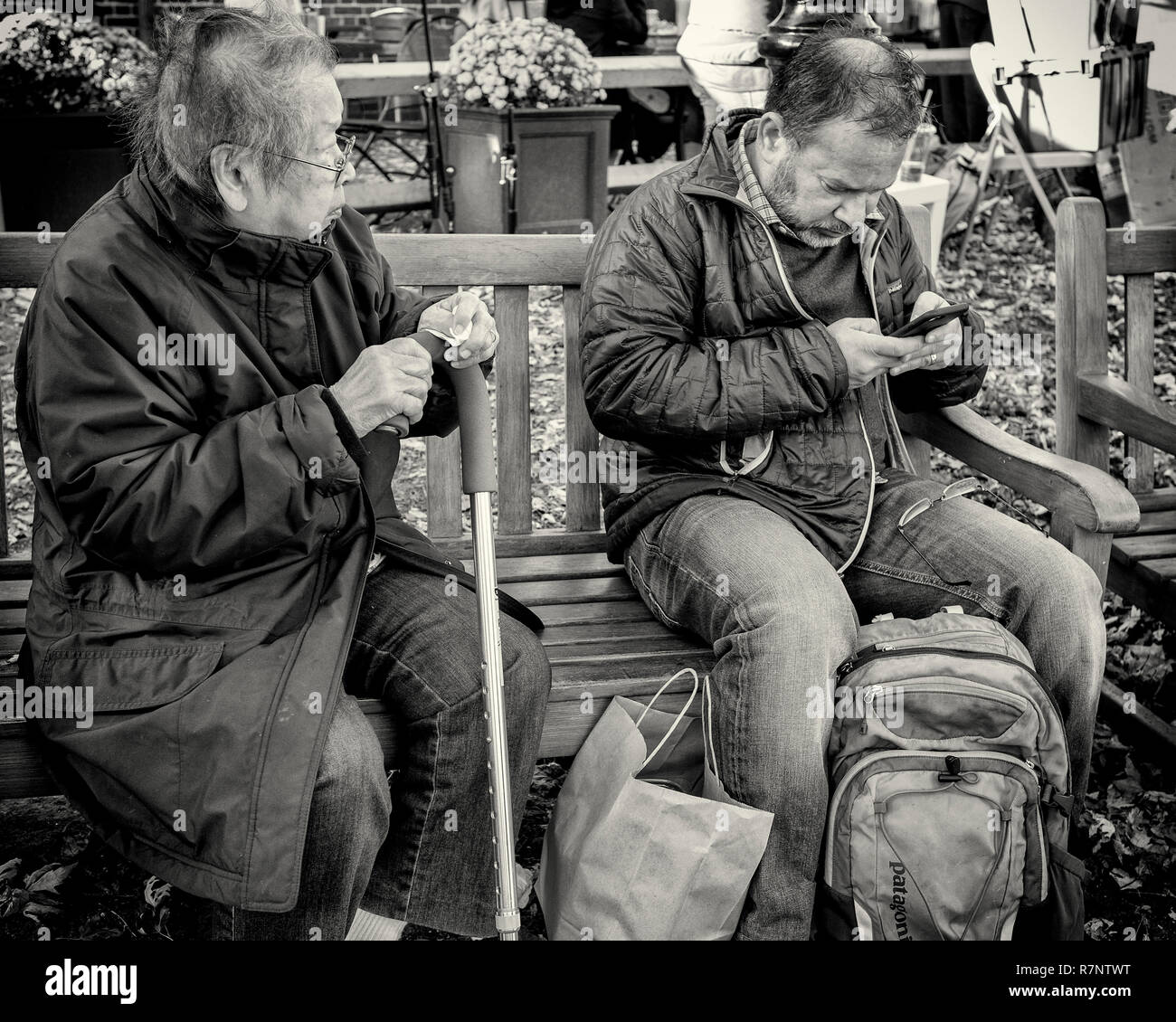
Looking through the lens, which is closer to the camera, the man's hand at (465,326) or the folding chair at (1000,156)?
the man's hand at (465,326)

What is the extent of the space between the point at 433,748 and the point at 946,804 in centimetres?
87

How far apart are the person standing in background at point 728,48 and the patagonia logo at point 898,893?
144 inches

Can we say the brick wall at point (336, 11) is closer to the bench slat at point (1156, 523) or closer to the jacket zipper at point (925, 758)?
the bench slat at point (1156, 523)

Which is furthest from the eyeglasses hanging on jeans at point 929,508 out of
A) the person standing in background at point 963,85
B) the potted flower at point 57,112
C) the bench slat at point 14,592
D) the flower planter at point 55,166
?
the person standing in background at point 963,85

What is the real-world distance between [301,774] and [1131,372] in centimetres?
232

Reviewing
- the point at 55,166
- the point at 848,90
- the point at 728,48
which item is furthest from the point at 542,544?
the point at 55,166

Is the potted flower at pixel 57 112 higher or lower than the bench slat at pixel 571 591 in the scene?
higher

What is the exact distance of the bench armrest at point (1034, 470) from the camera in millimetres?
2674

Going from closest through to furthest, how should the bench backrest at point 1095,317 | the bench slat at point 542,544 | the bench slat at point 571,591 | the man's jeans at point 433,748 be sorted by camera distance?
the man's jeans at point 433,748, the bench slat at point 571,591, the bench slat at point 542,544, the bench backrest at point 1095,317

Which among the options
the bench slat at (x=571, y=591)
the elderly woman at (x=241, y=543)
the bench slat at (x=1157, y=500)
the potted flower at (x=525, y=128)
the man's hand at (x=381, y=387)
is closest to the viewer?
the elderly woman at (x=241, y=543)

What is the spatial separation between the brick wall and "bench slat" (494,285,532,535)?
8341mm

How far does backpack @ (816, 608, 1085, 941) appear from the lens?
228 cm
